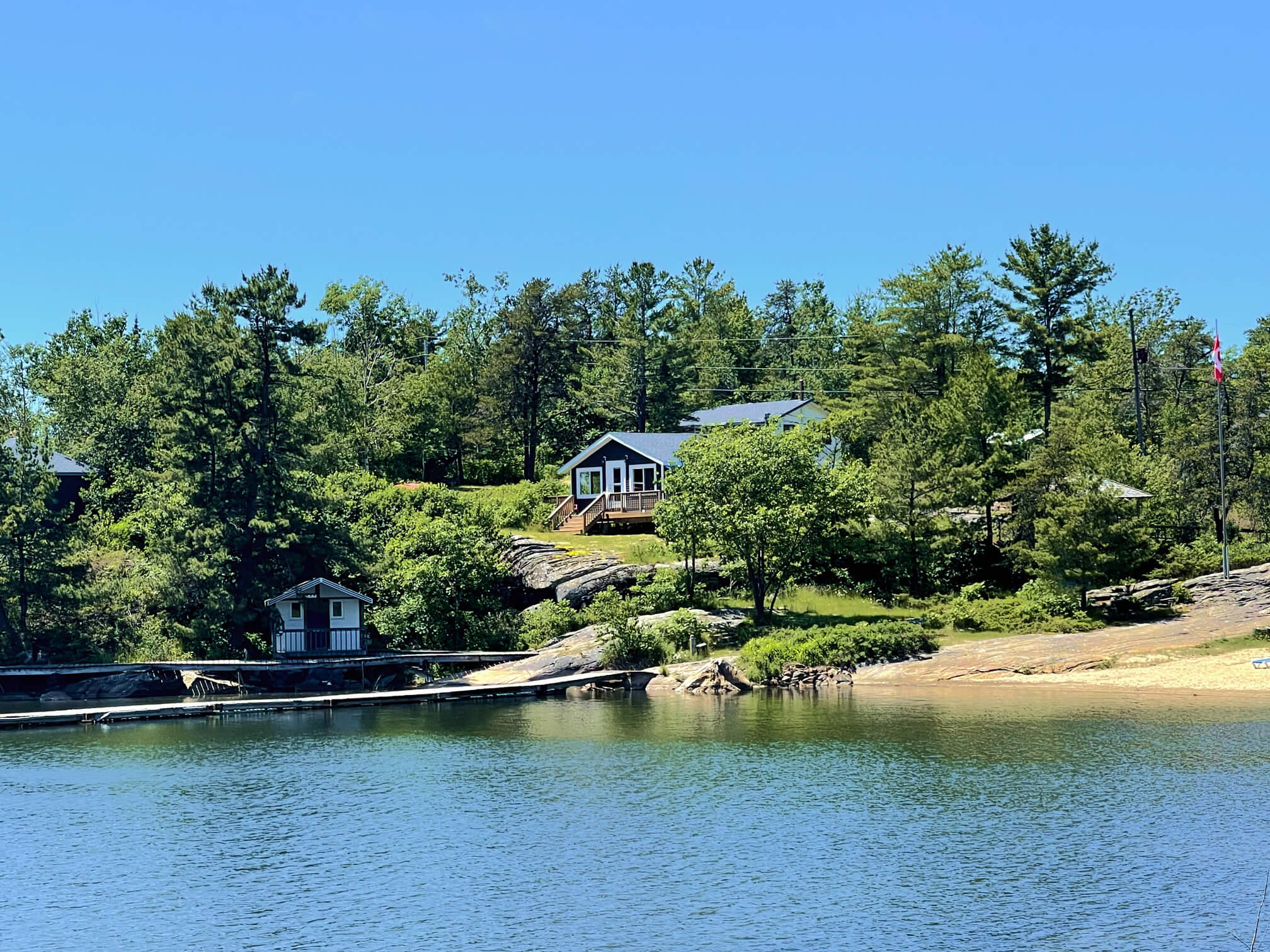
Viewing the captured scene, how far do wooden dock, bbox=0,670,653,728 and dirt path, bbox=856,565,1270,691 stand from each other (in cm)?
1243

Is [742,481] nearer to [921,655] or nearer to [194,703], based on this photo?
[921,655]

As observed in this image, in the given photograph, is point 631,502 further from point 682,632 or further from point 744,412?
point 744,412

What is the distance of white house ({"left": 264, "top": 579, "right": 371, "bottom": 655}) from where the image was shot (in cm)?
6381

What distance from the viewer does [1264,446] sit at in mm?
69688

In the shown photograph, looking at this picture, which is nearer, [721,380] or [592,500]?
[592,500]

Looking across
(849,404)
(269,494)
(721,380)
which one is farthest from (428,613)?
(721,380)

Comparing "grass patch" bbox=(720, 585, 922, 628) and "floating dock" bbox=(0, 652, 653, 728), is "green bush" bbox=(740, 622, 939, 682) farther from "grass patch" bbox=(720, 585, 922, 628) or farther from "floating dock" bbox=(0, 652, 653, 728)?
"floating dock" bbox=(0, 652, 653, 728)

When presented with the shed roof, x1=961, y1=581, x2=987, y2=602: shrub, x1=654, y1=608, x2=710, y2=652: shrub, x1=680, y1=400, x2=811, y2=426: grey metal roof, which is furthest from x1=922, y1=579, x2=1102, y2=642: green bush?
x1=680, y1=400, x2=811, y2=426: grey metal roof

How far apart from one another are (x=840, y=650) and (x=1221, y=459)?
2186 centimetres

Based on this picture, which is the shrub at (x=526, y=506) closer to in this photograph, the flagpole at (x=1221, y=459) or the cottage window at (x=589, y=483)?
the cottage window at (x=589, y=483)

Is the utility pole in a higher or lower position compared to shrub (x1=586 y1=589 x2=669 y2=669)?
higher

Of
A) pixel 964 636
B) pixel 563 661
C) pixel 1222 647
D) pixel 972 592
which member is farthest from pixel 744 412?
pixel 1222 647

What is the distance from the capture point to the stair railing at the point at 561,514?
261 feet

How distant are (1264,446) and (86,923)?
210 ft
